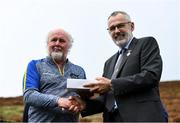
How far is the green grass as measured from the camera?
286 inches

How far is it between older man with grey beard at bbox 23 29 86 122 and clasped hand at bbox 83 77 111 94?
233mm

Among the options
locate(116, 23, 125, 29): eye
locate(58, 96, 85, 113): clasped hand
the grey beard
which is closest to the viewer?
locate(58, 96, 85, 113): clasped hand

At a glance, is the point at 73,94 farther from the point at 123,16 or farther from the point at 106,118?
the point at 123,16

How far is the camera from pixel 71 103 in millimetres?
3068

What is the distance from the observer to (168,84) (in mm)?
10000

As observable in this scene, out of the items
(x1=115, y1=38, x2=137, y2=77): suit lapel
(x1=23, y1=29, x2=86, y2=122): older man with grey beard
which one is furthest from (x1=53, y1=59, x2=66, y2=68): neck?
(x1=115, y1=38, x2=137, y2=77): suit lapel

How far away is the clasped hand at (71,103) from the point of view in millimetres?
3064

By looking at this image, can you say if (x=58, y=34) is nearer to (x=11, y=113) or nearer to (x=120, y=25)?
(x=120, y=25)

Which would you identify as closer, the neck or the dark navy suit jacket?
the dark navy suit jacket

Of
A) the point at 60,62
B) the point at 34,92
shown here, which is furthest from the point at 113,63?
the point at 34,92

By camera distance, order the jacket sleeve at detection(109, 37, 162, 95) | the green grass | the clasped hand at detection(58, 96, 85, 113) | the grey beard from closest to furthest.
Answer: the jacket sleeve at detection(109, 37, 162, 95) → the clasped hand at detection(58, 96, 85, 113) → the grey beard → the green grass

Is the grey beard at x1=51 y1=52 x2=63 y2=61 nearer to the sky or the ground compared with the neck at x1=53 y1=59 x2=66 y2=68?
nearer to the sky

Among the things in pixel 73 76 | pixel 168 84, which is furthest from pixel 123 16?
pixel 168 84

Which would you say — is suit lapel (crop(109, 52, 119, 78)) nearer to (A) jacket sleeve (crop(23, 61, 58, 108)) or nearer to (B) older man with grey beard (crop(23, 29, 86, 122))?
(B) older man with grey beard (crop(23, 29, 86, 122))
